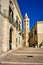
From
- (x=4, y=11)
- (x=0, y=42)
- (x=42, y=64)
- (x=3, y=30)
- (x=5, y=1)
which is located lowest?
(x=42, y=64)

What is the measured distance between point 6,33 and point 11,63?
8.45 metres

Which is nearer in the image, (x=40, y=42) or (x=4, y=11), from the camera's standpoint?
(x=4, y=11)

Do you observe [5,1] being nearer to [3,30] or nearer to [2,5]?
[2,5]

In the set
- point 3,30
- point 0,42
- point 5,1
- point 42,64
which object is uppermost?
point 5,1

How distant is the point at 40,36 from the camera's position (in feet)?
117

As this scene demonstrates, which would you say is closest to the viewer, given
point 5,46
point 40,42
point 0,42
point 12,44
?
point 0,42

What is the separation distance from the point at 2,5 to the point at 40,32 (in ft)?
68.1

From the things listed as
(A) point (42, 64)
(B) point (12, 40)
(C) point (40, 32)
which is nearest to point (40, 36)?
(C) point (40, 32)

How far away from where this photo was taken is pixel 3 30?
53.8 ft

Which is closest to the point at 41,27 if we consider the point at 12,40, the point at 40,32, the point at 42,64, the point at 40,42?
the point at 40,32

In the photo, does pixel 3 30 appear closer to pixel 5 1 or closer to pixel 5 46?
pixel 5 46

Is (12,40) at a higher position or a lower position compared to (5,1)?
lower

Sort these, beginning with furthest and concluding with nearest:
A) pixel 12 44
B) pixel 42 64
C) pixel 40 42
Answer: pixel 40 42 < pixel 12 44 < pixel 42 64

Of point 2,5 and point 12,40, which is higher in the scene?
point 2,5
